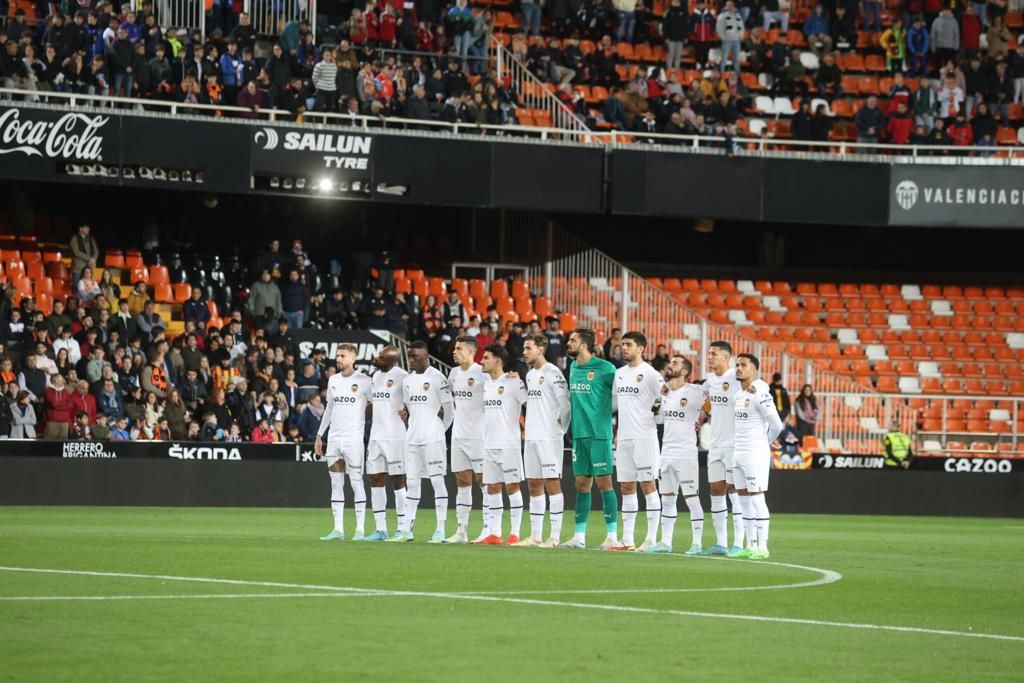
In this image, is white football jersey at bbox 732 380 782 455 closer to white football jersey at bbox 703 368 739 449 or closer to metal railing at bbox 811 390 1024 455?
white football jersey at bbox 703 368 739 449

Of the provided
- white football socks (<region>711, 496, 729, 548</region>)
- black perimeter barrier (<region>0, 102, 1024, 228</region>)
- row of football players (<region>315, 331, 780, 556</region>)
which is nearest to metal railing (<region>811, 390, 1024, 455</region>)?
black perimeter barrier (<region>0, 102, 1024, 228</region>)

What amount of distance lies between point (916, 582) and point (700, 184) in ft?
68.7

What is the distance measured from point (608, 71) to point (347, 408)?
20.2 metres

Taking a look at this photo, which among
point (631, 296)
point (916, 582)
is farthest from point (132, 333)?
point (916, 582)

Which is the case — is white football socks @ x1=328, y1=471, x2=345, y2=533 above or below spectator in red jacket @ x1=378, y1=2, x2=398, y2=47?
below

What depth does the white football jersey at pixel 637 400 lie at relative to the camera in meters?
17.2

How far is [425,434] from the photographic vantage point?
18.3 m

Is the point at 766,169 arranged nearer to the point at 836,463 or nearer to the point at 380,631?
the point at 836,463

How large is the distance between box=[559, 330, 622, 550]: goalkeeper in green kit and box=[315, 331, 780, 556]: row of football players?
2 cm

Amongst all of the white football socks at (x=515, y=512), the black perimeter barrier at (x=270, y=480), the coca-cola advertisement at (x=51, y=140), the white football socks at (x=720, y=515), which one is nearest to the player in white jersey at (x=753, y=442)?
the white football socks at (x=720, y=515)

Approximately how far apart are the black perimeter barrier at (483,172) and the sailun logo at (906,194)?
0.07ft

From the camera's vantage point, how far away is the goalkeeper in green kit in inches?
674

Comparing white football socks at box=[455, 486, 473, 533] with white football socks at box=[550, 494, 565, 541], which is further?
white football socks at box=[455, 486, 473, 533]

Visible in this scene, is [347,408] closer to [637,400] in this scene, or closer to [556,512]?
[556,512]
